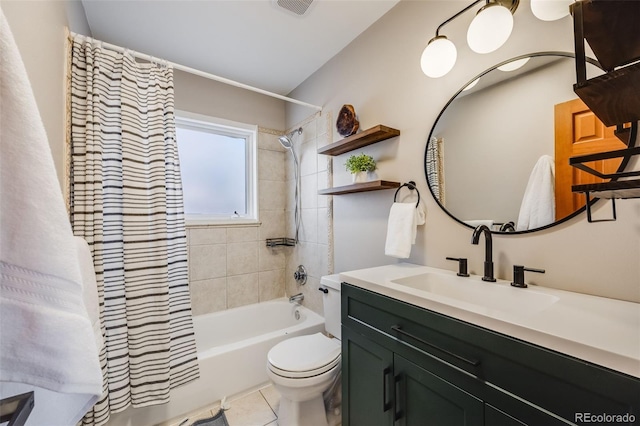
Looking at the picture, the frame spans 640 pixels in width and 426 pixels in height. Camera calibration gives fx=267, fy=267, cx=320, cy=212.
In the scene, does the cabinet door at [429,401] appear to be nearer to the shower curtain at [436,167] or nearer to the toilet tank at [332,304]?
the toilet tank at [332,304]

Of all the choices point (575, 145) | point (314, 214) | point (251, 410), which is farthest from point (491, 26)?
point (251, 410)

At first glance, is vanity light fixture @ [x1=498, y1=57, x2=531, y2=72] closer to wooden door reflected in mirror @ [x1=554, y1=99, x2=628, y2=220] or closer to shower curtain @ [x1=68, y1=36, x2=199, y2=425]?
wooden door reflected in mirror @ [x1=554, y1=99, x2=628, y2=220]

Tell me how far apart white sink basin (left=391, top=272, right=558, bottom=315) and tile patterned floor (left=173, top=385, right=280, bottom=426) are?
1.22 m

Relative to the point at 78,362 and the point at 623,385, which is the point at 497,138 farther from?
the point at 78,362

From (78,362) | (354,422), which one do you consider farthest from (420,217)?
(78,362)

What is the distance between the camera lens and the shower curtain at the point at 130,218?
135 centimetres

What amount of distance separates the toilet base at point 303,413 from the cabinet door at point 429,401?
0.63 m

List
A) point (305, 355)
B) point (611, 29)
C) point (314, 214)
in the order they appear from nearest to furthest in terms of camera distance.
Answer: point (611, 29)
point (305, 355)
point (314, 214)

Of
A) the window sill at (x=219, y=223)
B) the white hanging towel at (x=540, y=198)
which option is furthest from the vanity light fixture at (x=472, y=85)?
the window sill at (x=219, y=223)

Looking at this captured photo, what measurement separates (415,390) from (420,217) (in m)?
0.82

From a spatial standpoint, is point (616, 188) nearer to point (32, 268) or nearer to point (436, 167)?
point (436, 167)

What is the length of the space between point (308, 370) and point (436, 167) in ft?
4.09

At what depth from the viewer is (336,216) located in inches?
81.5

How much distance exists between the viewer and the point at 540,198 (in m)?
1.07
